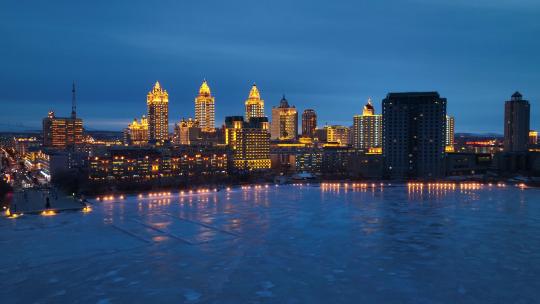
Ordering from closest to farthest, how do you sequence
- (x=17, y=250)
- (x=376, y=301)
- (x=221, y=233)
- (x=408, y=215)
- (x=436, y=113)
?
(x=376, y=301) → (x=17, y=250) → (x=221, y=233) → (x=408, y=215) → (x=436, y=113)

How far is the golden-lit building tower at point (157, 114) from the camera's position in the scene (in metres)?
139

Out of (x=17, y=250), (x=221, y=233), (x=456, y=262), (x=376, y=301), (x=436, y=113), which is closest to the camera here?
(x=376, y=301)

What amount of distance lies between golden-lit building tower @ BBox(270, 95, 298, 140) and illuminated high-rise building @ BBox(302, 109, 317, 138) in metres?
5.80

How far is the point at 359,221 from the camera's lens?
71.4 feet

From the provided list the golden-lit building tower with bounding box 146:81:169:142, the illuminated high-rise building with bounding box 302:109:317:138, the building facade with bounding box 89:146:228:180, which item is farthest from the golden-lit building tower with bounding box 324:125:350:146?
the building facade with bounding box 89:146:228:180

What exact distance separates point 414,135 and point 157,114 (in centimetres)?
9982

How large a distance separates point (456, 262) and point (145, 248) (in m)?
10.3

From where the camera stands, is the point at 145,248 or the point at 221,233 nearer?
the point at 145,248

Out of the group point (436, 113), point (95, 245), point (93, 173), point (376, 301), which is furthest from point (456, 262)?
point (93, 173)

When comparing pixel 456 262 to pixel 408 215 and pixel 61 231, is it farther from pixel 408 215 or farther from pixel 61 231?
pixel 61 231

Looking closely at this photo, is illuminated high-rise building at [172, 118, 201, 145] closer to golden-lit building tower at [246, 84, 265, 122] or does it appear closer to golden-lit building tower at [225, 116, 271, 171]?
golden-lit building tower at [246, 84, 265, 122]

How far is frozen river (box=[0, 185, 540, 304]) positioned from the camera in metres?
11.8

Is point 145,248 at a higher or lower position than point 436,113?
lower

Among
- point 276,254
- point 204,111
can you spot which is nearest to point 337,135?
point 204,111
